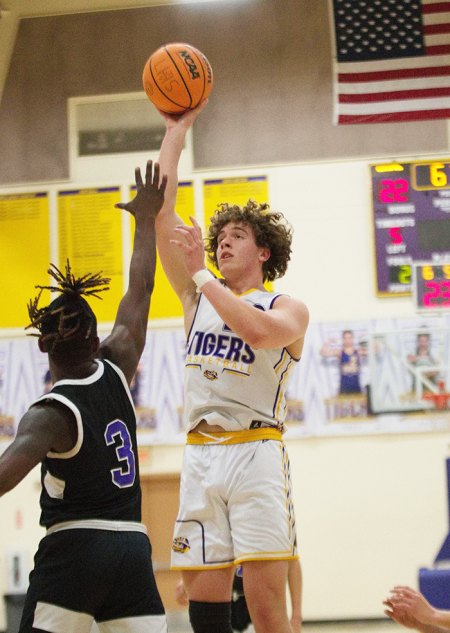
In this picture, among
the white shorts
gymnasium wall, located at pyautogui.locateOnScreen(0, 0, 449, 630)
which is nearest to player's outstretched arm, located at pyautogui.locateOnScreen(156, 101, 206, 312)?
the white shorts

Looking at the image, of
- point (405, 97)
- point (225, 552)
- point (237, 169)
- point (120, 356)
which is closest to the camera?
point (120, 356)

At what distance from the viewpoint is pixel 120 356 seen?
283 centimetres

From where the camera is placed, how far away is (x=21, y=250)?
25.3ft

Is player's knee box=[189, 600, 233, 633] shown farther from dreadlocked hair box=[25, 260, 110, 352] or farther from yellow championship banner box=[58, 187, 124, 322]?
yellow championship banner box=[58, 187, 124, 322]

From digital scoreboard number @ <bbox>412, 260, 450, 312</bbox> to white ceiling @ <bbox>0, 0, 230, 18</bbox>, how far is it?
3126 mm

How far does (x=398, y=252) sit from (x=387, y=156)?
85 cm

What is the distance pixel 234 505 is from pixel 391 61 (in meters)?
4.79

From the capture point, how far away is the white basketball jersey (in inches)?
136

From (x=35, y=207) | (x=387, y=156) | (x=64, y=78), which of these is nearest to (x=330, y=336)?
(x=387, y=156)

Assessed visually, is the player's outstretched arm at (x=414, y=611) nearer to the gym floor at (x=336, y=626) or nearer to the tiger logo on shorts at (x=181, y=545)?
the tiger logo on shorts at (x=181, y=545)

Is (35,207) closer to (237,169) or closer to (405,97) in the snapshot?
(237,169)

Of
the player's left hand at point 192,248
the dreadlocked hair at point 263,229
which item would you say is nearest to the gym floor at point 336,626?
the dreadlocked hair at point 263,229

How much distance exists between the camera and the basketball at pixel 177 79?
4.19 m

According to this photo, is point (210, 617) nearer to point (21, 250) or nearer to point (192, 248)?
point (192, 248)
